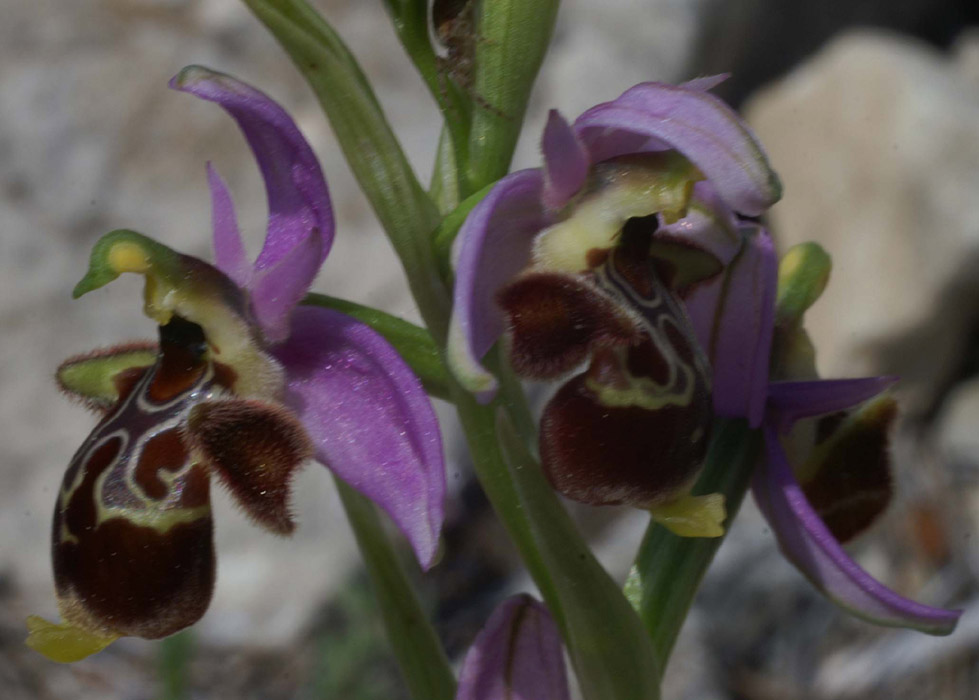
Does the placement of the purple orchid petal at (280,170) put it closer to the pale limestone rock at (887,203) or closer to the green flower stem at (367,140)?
the green flower stem at (367,140)

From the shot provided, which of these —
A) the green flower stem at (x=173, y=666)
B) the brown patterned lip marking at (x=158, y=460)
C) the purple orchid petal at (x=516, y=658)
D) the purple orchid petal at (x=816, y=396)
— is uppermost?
the brown patterned lip marking at (x=158, y=460)

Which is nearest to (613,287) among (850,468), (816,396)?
(816,396)

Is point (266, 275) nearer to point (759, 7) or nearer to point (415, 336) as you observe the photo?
point (415, 336)

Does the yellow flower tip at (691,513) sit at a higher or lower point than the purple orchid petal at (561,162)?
lower

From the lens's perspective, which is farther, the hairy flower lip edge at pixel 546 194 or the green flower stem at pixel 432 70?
the green flower stem at pixel 432 70

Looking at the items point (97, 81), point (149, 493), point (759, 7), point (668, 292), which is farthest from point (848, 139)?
point (149, 493)

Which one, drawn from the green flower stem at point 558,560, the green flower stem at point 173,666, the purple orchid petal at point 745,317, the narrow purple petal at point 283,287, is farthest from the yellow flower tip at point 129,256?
the green flower stem at point 173,666

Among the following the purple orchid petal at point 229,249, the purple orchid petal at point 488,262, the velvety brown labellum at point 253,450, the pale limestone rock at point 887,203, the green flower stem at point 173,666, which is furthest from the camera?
the pale limestone rock at point 887,203
